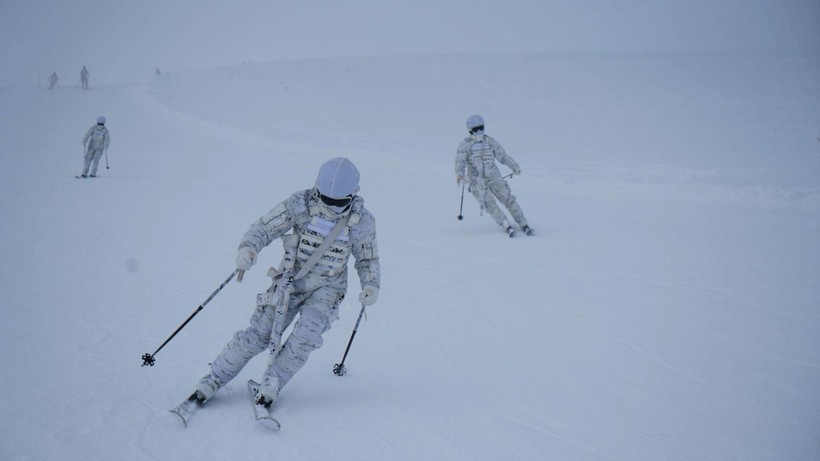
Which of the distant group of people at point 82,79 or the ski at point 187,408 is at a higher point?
the distant group of people at point 82,79

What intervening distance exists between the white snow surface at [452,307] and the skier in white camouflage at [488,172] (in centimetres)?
53

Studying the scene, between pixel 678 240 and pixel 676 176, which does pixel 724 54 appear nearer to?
pixel 676 176

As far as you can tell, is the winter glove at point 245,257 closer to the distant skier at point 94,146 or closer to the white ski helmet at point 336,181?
the white ski helmet at point 336,181

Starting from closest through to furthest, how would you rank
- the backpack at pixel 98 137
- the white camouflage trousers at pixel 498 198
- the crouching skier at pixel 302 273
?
the crouching skier at pixel 302 273 < the white camouflage trousers at pixel 498 198 < the backpack at pixel 98 137

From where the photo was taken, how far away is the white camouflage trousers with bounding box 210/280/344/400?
4926 millimetres

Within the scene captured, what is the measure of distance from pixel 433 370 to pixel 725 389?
2659mm

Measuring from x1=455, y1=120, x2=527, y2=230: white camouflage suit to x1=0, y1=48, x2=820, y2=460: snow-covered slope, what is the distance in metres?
0.67

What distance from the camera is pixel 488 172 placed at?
483 inches

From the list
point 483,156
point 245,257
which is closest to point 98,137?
point 483,156

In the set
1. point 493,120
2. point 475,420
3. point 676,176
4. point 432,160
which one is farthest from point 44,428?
point 493,120

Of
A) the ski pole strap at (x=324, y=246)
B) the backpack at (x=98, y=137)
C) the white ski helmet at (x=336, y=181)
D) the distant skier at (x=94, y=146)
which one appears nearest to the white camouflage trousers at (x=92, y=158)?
the distant skier at (x=94, y=146)

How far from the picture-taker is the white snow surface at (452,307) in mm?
4742

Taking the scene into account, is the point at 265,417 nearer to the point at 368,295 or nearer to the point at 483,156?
the point at 368,295

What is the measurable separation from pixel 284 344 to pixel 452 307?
343 centimetres
